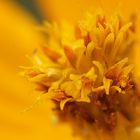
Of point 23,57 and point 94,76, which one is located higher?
point 23,57

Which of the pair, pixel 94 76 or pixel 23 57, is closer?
pixel 94 76

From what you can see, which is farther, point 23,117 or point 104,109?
point 23,117

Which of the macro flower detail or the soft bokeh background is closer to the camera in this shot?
the macro flower detail

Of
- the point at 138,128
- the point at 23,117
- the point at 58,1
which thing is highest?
Result: the point at 58,1

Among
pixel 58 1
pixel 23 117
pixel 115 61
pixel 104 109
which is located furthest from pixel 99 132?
pixel 58 1

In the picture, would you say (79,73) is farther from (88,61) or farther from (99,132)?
(99,132)
